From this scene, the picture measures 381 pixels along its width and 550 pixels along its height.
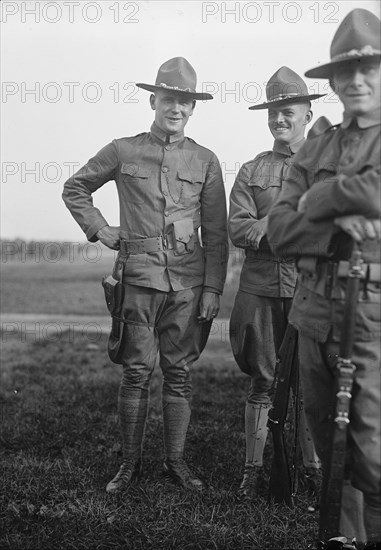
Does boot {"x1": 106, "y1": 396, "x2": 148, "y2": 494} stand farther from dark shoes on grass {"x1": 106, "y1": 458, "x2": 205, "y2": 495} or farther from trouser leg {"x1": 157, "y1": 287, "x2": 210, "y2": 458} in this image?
trouser leg {"x1": 157, "y1": 287, "x2": 210, "y2": 458}

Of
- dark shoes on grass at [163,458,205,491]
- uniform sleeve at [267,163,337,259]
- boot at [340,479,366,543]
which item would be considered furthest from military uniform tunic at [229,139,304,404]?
boot at [340,479,366,543]

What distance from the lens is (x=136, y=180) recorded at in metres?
4.86

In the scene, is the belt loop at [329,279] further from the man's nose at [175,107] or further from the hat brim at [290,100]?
the man's nose at [175,107]

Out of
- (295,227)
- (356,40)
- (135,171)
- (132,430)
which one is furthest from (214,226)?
(356,40)

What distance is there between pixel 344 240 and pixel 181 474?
2368 millimetres

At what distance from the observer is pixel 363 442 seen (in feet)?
9.94

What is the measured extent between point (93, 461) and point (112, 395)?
2.08 m

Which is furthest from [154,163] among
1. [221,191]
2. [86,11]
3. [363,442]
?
[363,442]

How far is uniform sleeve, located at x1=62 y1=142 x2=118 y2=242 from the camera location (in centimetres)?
495

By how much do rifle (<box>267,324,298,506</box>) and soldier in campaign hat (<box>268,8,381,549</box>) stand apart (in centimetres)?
95

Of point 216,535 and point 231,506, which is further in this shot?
point 231,506

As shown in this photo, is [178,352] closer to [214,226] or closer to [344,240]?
[214,226]

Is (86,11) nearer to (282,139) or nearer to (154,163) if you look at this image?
(154,163)

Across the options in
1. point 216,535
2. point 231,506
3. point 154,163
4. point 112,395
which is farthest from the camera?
point 112,395
